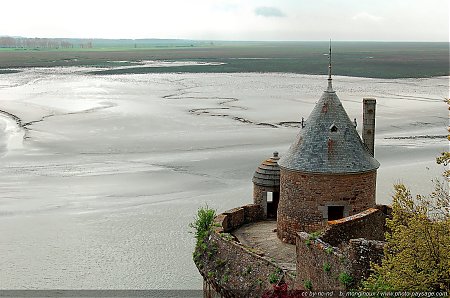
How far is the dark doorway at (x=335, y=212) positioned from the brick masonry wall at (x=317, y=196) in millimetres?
137

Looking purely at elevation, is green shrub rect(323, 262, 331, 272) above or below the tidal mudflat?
above

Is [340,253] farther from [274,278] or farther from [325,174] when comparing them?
[325,174]

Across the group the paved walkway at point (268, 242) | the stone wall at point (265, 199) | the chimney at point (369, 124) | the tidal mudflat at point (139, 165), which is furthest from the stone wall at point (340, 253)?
the tidal mudflat at point (139, 165)

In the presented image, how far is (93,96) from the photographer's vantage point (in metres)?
66.4

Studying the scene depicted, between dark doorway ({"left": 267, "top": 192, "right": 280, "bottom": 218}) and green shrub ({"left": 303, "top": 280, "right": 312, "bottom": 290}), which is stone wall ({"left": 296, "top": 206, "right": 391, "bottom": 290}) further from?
dark doorway ({"left": 267, "top": 192, "right": 280, "bottom": 218})

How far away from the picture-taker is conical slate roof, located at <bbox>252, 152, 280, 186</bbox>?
15.4 meters

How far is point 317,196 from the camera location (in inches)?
525

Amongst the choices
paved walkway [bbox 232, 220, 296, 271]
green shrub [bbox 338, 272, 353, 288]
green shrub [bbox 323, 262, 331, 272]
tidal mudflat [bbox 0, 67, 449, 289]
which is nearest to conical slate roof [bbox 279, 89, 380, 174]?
paved walkway [bbox 232, 220, 296, 271]

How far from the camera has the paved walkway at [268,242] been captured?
1307cm

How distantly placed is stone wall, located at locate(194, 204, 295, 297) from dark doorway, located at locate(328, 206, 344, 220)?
2.05 m

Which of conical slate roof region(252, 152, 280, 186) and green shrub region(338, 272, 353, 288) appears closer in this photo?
green shrub region(338, 272, 353, 288)

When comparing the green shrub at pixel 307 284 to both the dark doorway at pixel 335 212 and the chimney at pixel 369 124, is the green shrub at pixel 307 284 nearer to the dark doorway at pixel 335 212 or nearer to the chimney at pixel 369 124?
the dark doorway at pixel 335 212

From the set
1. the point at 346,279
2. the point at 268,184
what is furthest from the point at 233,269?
the point at 268,184

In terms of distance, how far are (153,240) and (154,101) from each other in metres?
39.7
